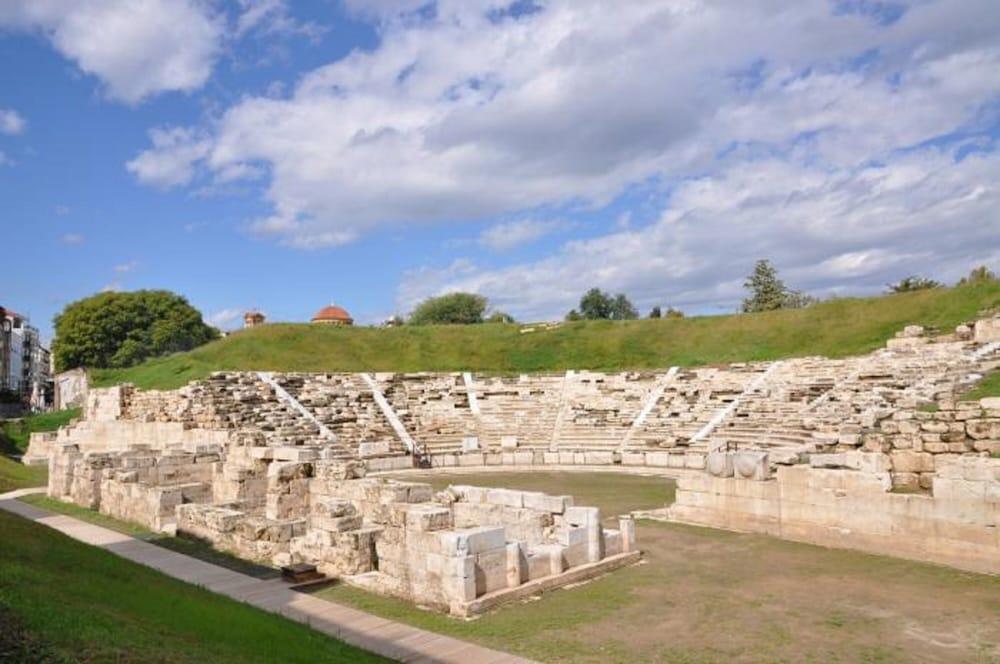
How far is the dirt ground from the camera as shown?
9375 mm

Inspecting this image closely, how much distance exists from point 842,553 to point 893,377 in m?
18.8

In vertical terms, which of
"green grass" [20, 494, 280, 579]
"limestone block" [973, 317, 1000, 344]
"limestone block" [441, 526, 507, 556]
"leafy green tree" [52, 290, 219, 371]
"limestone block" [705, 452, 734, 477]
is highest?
"leafy green tree" [52, 290, 219, 371]

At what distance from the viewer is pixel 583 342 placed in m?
49.7

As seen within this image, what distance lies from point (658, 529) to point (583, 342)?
3299cm

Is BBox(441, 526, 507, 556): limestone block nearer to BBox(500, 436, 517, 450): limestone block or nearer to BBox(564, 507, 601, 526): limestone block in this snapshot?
BBox(564, 507, 601, 526): limestone block

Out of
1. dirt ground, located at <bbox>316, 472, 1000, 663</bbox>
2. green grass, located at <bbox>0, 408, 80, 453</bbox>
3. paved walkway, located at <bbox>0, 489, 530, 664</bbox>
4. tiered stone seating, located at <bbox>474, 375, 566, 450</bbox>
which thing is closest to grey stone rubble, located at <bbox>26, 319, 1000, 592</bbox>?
tiered stone seating, located at <bbox>474, 375, 566, 450</bbox>

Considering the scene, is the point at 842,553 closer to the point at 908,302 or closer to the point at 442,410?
the point at 442,410

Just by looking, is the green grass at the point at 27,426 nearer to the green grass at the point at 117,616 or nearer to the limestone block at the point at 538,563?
the green grass at the point at 117,616

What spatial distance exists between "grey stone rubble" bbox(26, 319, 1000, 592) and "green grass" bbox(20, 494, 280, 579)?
31cm

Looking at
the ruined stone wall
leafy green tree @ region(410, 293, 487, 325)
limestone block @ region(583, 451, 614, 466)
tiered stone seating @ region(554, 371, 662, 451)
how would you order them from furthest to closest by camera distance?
leafy green tree @ region(410, 293, 487, 325)
tiered stone seating @ region(554, 371, 662, 451)
limestone block @ region(583, 451, 614, 466)
the ruined stone wall

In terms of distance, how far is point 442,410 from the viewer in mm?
38062

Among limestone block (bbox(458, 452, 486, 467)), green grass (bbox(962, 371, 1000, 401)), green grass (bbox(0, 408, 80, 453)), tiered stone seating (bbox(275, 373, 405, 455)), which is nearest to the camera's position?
green grass (bbox(962, 371, 1000, 401))

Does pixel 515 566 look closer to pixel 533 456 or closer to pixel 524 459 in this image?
pixel 524 459

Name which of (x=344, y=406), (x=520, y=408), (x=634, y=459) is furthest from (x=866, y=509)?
(x=344, y=406)
